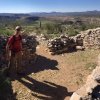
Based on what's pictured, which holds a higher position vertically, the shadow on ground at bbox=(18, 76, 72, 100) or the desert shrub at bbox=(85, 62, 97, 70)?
the desert shrub at bbox=(85, 62, 97, 70)

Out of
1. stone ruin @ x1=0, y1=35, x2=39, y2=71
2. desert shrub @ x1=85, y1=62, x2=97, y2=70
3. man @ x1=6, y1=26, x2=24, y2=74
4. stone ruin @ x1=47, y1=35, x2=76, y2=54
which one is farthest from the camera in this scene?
stone ruin @ x1=47, y1=35, x2=76, y2=54

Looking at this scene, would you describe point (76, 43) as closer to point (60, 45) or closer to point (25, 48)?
point (60, 45)

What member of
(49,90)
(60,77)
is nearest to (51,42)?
(60,77)

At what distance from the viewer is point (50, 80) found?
12008 millimetres

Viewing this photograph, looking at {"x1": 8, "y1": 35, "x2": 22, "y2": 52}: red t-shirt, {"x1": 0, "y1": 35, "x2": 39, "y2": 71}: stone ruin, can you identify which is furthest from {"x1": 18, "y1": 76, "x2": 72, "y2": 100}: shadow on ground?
{"x1": 0, "y1": 35, "x2": 39, "y2": 71}: stone ruin

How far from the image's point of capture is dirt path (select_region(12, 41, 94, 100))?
10.5 meters

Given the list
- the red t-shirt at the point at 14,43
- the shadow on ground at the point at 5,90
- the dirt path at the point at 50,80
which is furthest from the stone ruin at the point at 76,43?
the shadow on ground at the point at 5,90

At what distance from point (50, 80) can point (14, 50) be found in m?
1.86

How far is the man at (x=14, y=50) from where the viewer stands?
11099mm

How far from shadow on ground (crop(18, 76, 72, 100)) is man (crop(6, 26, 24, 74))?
57cm

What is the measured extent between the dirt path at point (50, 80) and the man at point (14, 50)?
1.57 feet

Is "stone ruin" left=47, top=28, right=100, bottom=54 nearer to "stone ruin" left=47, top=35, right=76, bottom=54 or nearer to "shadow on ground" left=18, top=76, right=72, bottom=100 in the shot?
"stone ruin" left=47, top=35, right=76, bottom=54

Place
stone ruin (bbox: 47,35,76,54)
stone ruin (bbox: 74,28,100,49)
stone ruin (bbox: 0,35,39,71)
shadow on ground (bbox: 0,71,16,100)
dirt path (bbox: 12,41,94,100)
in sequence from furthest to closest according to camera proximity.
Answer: stone ruin (bbox: 74,28,100,49) < stone ruin (bbox: 47,35,76,54) < stone ruin (bbox: 0,35,39,71) < dirt path (bbox: 12,41,94,100) < shadow on ground (bbox: 0,71,16,100)

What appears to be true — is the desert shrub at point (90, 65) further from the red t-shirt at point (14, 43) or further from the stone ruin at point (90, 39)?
the stone ruin at point (90, 39)
